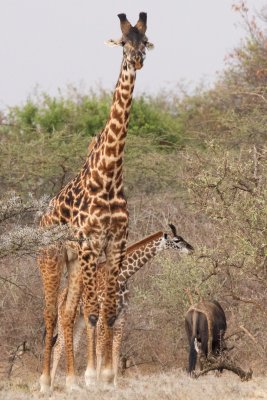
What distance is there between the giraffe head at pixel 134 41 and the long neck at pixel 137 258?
3087mm

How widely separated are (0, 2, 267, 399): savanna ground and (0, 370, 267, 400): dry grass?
18 mm

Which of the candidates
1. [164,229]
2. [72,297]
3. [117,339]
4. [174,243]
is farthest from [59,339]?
[164,229]

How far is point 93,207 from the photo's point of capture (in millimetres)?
10305

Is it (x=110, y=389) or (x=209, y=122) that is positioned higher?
(x=209, y=122)

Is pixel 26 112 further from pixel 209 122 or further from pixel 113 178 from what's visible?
pixel 113 178

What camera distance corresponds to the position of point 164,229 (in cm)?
1697

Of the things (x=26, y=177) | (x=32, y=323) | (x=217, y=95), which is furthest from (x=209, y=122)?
(x=32, y=323)

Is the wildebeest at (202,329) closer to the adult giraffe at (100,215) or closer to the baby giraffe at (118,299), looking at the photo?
the baby giraffe at (118,299)

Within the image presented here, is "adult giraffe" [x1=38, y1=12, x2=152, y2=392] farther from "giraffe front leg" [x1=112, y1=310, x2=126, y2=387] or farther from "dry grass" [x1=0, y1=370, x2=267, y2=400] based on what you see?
"giraffe front leg" [x1=112, y1=310, x2=126, y2=387]

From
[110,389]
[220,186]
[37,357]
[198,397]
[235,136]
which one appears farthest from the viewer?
[235,136]

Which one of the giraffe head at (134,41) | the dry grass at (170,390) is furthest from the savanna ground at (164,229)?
the giraffe head at (134,41)

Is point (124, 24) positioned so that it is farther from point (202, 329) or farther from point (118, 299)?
point (202, 329)

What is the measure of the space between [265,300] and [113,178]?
137 inches

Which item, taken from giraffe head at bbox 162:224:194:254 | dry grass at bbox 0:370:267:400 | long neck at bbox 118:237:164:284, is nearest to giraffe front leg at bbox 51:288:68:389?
dry grass at bbox 0:370:267:400
